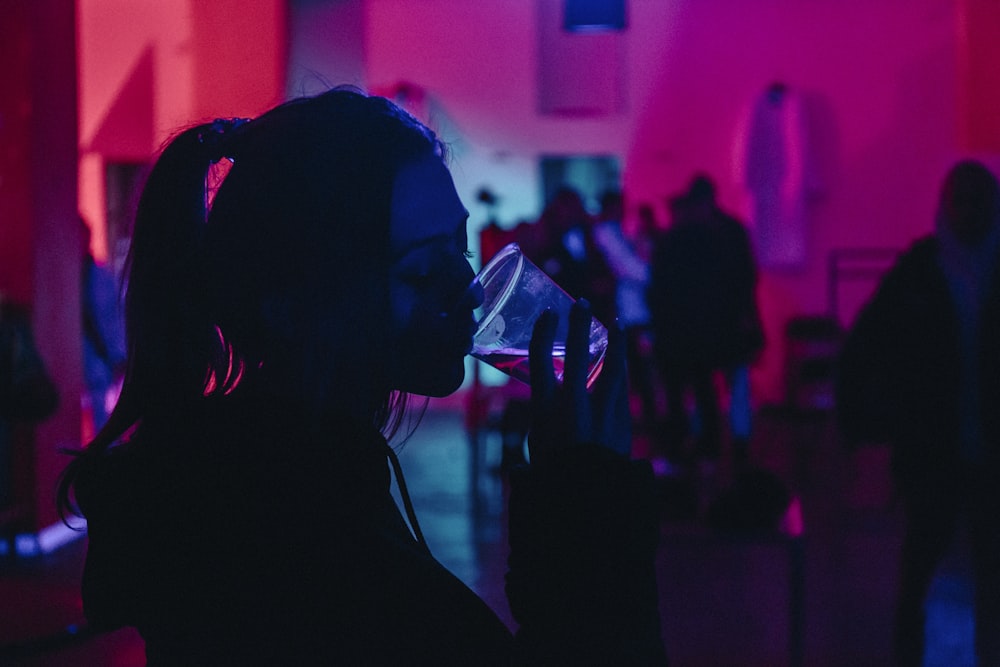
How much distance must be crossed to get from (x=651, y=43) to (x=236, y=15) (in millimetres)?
6001

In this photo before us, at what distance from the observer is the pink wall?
847 centimetres

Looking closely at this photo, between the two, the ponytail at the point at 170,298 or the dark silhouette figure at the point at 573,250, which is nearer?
the ponytail at the point at 170,298

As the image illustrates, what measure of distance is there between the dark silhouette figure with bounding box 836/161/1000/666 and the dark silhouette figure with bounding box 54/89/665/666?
195 centimetres

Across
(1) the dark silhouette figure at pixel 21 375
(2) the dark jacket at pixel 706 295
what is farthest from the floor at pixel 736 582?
(2) the dark jacket at pixel 706 295

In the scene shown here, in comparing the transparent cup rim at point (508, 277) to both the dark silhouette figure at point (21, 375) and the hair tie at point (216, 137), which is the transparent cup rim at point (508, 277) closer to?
the hair tie at point (216, 137)

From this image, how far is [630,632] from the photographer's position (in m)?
0.79

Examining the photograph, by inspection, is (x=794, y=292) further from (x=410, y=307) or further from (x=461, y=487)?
(x=410, y=307)

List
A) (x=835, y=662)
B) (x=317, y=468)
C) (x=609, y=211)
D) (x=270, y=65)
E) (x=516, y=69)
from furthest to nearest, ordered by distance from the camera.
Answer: (x=516, y=69), (x=609, y=211), (x=270, y=65), (x=835, y=662), (x=317, y=468)

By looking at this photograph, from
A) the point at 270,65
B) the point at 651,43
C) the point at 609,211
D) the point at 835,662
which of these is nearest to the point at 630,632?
the point at 835,662

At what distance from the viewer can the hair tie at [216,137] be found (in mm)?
884

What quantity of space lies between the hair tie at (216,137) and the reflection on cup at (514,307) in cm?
31

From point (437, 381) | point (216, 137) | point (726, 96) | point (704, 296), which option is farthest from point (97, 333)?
point (726, 96)

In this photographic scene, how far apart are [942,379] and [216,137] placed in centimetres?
221

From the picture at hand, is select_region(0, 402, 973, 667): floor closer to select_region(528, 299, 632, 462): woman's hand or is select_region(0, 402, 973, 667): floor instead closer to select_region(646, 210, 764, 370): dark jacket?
select_region(646, 210, 764, 370): dark jacket
